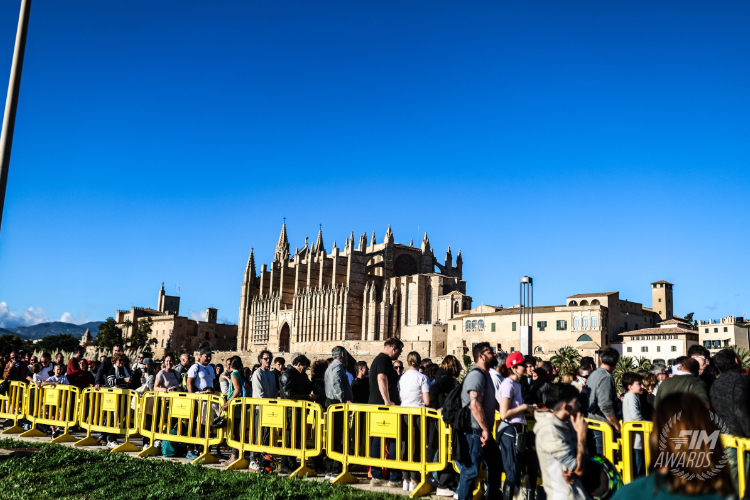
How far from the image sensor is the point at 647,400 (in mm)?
7598

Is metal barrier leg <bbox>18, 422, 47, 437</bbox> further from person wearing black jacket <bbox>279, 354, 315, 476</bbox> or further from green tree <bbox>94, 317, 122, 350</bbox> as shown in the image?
green tree <bbox>94, 317, 122, 350</bbox>

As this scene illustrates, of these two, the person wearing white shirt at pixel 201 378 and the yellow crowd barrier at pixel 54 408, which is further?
the yellow crowd barrier at pixel 54 408

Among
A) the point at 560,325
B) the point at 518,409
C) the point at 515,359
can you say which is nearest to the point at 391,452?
the point at 515,359

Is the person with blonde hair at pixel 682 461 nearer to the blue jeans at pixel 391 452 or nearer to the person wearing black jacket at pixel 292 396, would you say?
the blue jeans at pixel 391 452

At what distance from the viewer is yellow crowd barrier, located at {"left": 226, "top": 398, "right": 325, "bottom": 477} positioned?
28.5 feet

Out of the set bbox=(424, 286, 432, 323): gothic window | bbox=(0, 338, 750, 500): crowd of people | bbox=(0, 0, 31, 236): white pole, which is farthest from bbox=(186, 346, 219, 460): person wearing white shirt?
bbox=(424, 286, 432, 323): gothic window

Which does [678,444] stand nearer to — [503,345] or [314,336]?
[503,345]

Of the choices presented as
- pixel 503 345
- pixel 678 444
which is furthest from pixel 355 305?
pixel 678 444

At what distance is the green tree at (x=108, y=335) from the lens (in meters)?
83.0

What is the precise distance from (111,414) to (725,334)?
52.0 meters

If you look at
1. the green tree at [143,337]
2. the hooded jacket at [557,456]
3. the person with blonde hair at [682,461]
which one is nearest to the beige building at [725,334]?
the hooded jacket at [557,456]

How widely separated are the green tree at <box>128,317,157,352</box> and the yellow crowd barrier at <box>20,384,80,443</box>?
2834 inches

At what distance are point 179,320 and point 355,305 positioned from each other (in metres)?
34.0

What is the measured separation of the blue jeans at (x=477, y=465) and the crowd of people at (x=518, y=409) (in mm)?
11
